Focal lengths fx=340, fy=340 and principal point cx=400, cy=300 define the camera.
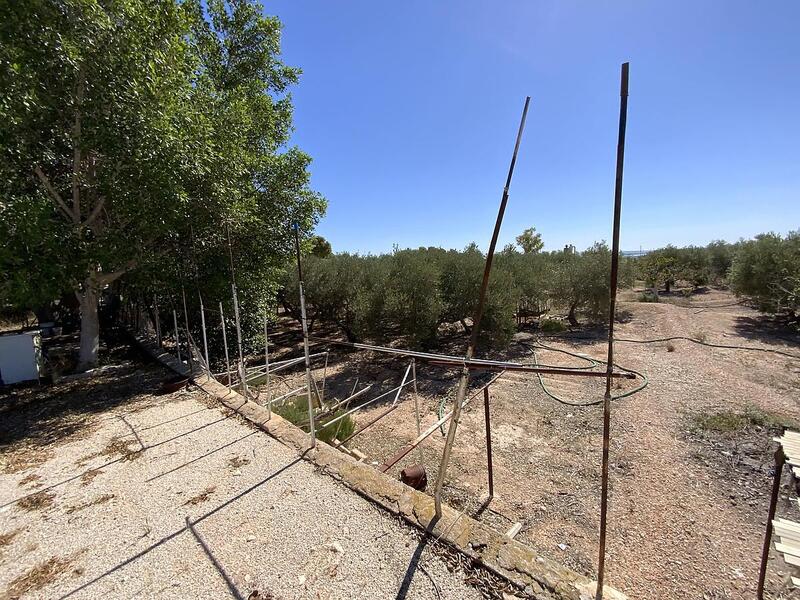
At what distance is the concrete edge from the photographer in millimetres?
1881

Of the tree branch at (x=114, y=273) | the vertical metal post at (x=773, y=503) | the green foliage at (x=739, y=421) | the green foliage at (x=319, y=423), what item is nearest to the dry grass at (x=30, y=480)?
the green foliage at (x=319, y=423)

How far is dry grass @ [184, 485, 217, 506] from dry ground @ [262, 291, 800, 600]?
2.43m

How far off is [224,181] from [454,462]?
585 centimetres

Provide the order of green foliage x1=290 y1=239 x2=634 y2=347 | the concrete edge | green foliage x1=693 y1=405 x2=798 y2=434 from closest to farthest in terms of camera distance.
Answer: the concrete edge → green foliage x1=693 y1=405 x2=798 y2=434 → green foliage x1=290 y1=239 x2=634 y2=347

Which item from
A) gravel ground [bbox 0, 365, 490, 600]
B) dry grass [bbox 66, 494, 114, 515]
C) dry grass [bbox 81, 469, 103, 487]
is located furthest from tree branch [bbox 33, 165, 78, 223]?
dry grass [bbox 66, 494, 114, 515]

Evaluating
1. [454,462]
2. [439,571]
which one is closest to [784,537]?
[439,571]

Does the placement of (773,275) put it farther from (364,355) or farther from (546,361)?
(364,355)

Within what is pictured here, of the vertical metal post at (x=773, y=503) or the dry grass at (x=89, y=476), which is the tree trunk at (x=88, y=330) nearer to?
the dry grass at (x=89, y=476)

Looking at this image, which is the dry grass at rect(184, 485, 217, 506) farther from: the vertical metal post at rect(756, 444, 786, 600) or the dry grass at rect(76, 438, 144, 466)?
the vertical metal post at rect(756, 444, 786, 600)

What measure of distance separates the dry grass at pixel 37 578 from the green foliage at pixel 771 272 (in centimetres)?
1667

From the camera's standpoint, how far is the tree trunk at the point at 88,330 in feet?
20.9

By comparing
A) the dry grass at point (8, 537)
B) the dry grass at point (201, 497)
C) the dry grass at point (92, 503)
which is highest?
the dry grass at point (201, 497)

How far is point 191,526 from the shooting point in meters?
2.43

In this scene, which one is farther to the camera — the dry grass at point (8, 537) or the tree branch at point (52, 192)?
the tree branch at point (52, 192)
